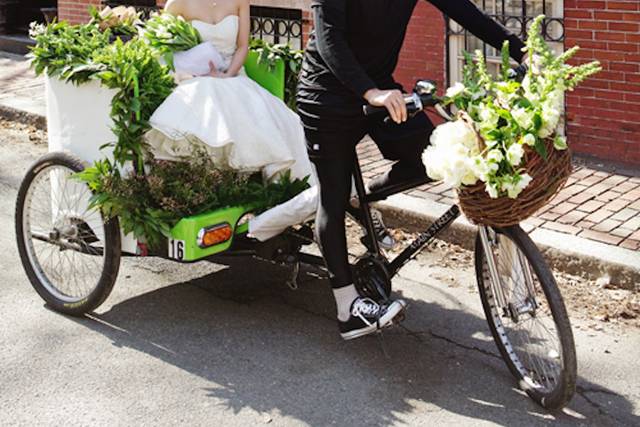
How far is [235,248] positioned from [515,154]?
1790mm

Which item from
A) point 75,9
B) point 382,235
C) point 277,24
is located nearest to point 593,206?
point 382,235

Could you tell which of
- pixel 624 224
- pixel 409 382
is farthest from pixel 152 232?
pixel 624 224

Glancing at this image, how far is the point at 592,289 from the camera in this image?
228 inches

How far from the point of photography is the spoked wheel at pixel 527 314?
4.19 m

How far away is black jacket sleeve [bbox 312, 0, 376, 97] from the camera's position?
4359 mm

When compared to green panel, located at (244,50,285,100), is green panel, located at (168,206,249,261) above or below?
below

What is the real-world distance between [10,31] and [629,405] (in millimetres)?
11857

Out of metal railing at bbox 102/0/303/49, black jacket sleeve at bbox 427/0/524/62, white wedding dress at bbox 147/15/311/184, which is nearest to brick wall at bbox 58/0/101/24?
metal railing at bbox 102/0/303/49

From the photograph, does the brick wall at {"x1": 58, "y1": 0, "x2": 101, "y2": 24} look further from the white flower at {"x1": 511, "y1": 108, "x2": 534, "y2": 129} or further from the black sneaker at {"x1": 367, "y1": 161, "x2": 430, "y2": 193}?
the white flower at {"x1": 511, "y1": 108, "x2": 534, "y2": 129}

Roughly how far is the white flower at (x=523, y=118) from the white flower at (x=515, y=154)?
3.4 inches

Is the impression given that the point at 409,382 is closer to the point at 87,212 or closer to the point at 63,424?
the point at 63,424

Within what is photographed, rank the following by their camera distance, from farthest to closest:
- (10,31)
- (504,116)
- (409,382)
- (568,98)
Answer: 1. (10,31)
2. (568,98)
3. (409,382)
4. (504,116)

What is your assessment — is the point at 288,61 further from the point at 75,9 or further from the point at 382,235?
the point at 75,9

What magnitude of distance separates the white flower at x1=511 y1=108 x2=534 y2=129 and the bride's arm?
2.26 meters
